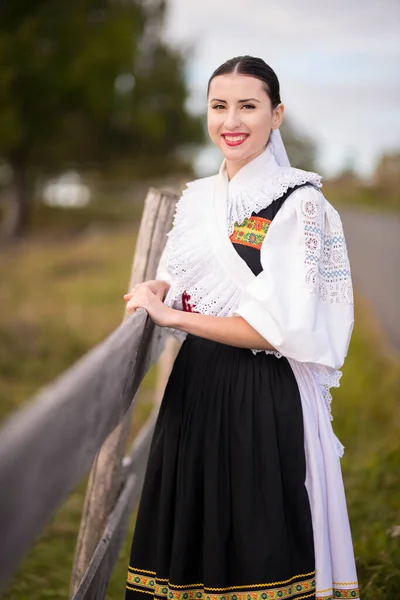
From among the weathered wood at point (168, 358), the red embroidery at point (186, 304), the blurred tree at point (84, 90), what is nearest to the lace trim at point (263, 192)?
the red embroidery at point (186, 304)

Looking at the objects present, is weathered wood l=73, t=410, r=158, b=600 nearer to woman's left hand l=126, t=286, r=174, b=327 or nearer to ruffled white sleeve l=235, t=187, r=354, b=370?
woman's left hand l=126, t=286, r=174, b=327

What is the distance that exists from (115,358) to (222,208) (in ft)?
1.83

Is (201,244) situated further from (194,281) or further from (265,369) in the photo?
(265,369)

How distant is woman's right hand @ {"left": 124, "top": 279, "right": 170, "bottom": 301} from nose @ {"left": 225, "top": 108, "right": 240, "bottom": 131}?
48cm

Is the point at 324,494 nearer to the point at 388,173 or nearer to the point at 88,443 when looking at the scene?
the point at 88,443

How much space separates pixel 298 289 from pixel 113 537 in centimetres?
115

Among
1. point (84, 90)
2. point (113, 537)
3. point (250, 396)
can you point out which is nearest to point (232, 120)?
point (250, 396)

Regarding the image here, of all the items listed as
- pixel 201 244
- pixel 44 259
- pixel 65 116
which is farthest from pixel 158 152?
pixel 201 244

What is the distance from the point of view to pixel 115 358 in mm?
1462

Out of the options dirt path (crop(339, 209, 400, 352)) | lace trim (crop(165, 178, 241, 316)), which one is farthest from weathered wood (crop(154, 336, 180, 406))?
dirt path (crop(339, 209, 400, 352))

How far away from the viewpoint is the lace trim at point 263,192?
1.75m

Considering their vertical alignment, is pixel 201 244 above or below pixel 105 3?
below

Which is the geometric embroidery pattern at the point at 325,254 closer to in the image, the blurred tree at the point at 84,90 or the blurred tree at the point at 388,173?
the blurred tree at the point at 84,90

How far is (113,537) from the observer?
7.39ft
